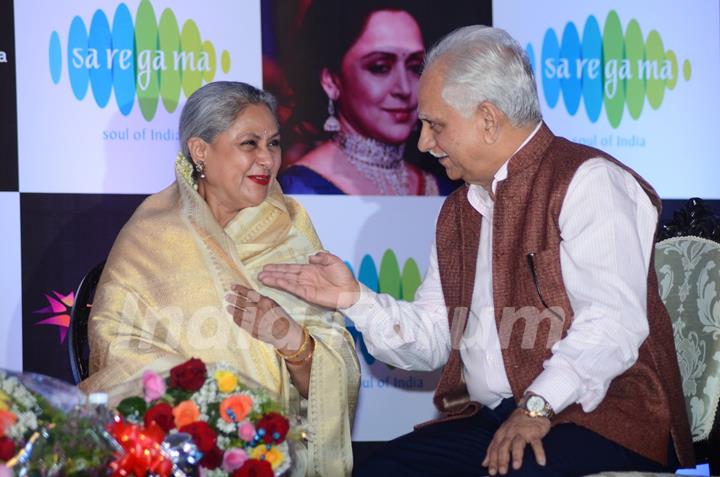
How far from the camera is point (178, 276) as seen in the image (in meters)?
3.38

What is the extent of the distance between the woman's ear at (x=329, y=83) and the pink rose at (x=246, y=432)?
8.90ft

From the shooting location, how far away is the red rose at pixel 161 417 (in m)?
1.90

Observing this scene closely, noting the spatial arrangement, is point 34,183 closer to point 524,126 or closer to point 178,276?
point 178,276

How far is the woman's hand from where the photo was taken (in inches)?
129

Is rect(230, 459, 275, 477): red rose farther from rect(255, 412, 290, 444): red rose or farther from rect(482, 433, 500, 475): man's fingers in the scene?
rect(482, 433, 500, 475): man's fingers

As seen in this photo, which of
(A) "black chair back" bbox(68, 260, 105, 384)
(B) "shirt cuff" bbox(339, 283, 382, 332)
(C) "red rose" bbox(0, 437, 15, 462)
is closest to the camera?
(C) "red rose" bbox(0, 437, 15, 462)

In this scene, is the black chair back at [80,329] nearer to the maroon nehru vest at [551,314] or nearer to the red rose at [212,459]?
the maroon nehru vest at [551,314]

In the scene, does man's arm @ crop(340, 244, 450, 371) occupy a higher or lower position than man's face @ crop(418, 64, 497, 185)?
lower

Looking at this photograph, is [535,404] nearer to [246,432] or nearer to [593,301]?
[593,301]

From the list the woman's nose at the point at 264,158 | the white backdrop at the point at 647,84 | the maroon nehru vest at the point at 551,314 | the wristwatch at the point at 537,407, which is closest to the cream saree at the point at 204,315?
the woman's nose at the point at 264,158

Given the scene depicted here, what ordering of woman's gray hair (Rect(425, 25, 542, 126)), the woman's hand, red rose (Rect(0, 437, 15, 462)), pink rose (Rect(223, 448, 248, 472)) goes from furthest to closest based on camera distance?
the woman's hand < woman's gray hair (Rect(425, 25, 542, 126)) < pink rose (Rect(223, 448, 248, 472)) < red rose (Rect(0, 437, 15, 462))

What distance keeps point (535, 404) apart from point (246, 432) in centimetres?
82

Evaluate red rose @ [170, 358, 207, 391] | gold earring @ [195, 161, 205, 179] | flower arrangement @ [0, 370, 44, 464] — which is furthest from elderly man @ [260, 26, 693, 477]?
flower arrangement @ [0, 370, 44, 464]

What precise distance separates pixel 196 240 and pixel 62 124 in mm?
1182
